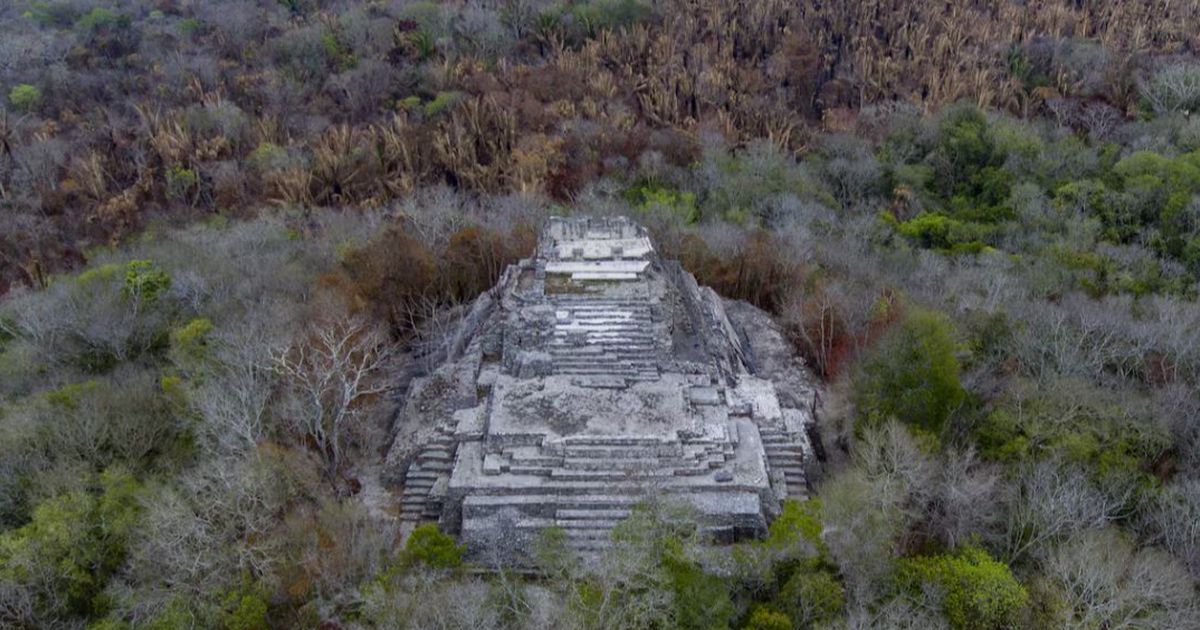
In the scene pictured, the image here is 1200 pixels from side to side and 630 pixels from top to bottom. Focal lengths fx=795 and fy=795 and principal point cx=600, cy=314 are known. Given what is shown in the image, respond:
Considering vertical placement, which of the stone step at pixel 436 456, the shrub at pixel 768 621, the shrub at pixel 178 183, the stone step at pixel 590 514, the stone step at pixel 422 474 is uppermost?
the shrub at pixel 768 621

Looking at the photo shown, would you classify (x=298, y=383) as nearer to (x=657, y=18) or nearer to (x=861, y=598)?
(x=861, y=598)

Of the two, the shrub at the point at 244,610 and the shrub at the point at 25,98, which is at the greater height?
the shrub at the point at 244,610

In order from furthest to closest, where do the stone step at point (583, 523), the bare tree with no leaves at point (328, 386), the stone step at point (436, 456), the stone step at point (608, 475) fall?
the stone step at point (436, 456) → the bare tree with no leaves at point (328, 386) → the stone step at point (608, 475) → the stone step at point (583, 523)

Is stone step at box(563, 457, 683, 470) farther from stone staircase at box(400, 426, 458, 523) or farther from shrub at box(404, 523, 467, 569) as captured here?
shrub at box(404, 523, 467, 569)

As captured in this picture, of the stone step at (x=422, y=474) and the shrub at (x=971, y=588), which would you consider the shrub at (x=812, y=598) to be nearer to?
the shrub at (x=971, y=588)

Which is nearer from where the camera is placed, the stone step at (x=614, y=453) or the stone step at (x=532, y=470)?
the stone step at (x=532, y=470)

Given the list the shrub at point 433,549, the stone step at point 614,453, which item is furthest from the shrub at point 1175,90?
the shrub at point 433,549

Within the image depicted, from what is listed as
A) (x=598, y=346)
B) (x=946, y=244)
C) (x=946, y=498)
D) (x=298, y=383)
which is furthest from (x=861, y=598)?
(x=946, y=244)

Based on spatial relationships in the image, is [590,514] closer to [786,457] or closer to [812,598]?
[812,598]
